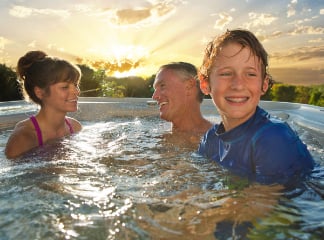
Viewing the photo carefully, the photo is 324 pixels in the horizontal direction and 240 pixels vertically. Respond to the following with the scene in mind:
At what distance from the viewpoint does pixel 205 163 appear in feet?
8.34

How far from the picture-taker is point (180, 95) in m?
3.68

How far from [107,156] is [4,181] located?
89cm

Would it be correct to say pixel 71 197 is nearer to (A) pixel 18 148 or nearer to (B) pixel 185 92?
(A) pixel 18 148

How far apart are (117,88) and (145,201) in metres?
10.5

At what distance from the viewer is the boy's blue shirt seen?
1.80m

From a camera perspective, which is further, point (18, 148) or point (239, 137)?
point (18, 148)

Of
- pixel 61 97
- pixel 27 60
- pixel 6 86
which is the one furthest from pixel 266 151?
pixel 6 86

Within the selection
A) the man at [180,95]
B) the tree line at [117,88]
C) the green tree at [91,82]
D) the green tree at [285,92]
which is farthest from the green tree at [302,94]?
the man at [180,95]

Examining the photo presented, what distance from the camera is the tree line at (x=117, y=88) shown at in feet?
33.5

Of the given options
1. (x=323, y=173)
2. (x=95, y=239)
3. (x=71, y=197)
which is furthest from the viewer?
(x=323, y=173)

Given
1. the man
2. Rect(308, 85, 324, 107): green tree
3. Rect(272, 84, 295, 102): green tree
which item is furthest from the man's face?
Rect(272, 84, 295, 102): green tree

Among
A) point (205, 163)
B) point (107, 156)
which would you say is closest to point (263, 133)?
point (205, 163)

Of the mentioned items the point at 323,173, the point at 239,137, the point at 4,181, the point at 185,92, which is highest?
the point at 185,92

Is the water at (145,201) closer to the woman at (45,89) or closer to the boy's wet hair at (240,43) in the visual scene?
the woman at (45,89)
